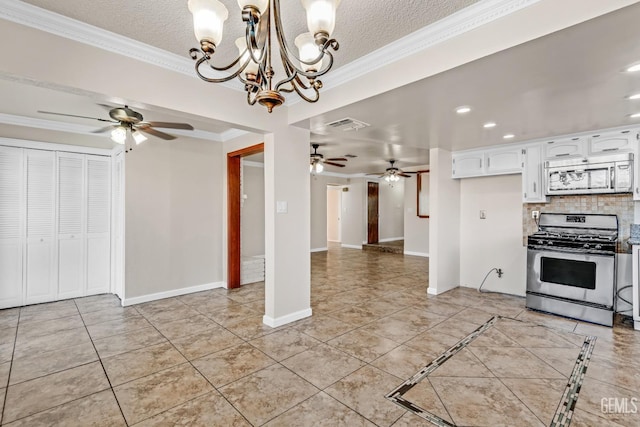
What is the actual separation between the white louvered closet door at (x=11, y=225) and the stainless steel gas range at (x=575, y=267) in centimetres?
683

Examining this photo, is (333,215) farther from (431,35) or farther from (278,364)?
(431,35)

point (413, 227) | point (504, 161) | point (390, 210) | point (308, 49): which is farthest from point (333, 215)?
point (308, 49)

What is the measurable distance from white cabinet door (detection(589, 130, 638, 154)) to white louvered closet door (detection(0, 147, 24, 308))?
24.4 ft

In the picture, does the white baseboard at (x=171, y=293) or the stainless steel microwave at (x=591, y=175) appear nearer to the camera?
the stainless steel microwave at (x=591, y=175)

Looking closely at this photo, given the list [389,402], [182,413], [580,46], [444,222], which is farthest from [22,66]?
[444,222]

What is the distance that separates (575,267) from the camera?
150 inches

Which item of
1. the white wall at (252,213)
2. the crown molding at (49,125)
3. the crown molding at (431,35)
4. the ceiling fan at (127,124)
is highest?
the crown molding at (431,35)

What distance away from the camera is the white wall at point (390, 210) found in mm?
10805

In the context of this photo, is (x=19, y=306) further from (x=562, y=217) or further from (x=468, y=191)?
(x=562, y=217)

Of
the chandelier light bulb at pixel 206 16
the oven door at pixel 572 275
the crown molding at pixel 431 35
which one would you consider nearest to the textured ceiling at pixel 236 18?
the crown molding at pixel 431 35

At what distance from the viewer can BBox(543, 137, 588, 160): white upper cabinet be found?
4.02 metres

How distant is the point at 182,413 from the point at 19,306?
387 cm

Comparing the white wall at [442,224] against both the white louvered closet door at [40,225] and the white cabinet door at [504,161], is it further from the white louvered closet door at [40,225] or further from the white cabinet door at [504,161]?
the white louvered closet door at [40,225]

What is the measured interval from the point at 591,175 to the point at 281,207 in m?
3.93
